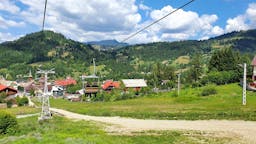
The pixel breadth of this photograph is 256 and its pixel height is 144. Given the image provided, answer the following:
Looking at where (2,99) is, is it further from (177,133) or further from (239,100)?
(177,133)

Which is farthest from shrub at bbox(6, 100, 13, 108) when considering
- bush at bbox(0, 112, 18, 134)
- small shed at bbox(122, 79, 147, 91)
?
small shed at bbox(122, 79, 147, 91)

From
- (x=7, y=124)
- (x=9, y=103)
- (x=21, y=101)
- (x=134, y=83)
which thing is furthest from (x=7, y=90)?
(x=7, y=124)

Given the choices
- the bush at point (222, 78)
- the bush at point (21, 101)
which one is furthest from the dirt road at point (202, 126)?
the bush at point (222, 78)

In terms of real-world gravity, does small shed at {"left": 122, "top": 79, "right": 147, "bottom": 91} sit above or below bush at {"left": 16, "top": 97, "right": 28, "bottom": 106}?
above

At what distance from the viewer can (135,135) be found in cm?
2964

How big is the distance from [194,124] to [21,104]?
54.3 meters

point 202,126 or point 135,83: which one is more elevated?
point 135,83

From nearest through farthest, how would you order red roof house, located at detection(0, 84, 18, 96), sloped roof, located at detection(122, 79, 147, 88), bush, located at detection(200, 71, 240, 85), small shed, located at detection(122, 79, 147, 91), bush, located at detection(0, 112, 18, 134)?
bush, located at detection(0, 112, 18, 134)
bush, located at detection(200, 71, 240, 85)
red roof house, located at detection(0, 84, 18, 96)
small shed, located at detection(122, 79, 147, 91)
sloped roof, located at detection(122, 79, 147, 88)

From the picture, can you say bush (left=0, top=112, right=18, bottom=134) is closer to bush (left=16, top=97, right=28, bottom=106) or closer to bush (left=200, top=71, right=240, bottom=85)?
bush (left=16, top=97, right=28, bottom=106)

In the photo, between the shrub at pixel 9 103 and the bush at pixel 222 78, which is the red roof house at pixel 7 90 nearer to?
the shrub at pixel 9 103

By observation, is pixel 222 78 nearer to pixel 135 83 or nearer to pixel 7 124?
pixel 135 83

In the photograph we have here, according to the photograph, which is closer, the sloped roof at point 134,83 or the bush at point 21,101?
the bush at point 21,101

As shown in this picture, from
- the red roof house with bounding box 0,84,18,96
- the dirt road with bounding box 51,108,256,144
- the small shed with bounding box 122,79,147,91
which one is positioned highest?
the small shed with bounding box 122,79,147,91

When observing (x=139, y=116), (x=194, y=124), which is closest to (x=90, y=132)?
(x=194, y=124)
